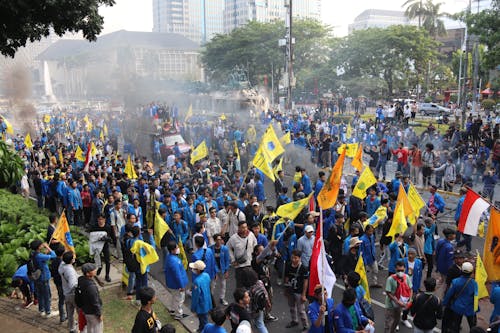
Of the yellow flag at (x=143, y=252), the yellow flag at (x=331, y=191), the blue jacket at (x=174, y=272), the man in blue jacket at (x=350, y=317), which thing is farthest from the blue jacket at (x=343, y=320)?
the yellow flag at (x=331, y=191)

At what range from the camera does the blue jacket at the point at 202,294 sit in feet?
22.7

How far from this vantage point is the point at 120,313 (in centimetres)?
836

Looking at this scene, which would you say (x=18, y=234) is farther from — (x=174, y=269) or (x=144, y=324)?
(x=144, y=324)

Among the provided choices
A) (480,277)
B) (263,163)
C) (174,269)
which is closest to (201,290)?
(174,269)

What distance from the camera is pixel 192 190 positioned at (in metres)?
13.5

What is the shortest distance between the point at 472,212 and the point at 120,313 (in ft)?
21.0

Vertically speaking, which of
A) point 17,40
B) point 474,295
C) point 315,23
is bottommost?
point 474,295

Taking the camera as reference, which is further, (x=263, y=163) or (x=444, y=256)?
(x=263, y=163)

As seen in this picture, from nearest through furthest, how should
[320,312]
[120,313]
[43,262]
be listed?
[320,312] → [43,262] → [120,313]

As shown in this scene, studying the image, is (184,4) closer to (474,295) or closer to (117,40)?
(117,40)

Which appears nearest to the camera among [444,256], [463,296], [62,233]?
[463,296]

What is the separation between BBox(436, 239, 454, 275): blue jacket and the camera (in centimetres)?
798

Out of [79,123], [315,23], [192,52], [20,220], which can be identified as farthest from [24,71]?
[192,52]

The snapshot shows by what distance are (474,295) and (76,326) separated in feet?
19.9
